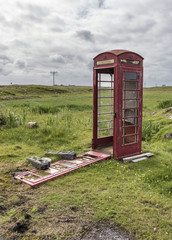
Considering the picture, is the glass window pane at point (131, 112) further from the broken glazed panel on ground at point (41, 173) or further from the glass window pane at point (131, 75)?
the broken glazed panel on ground at point (41, 173)

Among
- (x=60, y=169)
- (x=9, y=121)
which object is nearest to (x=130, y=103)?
(x=60, y=169)

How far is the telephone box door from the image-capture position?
7.18 metres

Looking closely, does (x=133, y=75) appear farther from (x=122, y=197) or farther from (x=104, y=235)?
(x=104, y=235)

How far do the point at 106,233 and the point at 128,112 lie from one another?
4788 mm

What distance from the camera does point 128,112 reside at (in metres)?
8.02

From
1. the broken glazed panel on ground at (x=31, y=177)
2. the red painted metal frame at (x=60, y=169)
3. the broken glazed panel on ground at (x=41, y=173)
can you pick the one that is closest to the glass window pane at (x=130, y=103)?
the red painted metal frame at (x=60, y=169)

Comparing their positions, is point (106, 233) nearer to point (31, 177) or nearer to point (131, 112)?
point (31, 177)

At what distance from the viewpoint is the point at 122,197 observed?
5.01m

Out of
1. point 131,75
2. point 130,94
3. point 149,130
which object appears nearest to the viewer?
point 131,75

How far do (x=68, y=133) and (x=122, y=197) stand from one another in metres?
6.28

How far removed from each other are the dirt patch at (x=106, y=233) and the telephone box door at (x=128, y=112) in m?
3.58

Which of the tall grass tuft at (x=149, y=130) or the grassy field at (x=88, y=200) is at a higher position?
the tall grass tuft at (x=149, y=130)

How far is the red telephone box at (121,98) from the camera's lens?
7.09m

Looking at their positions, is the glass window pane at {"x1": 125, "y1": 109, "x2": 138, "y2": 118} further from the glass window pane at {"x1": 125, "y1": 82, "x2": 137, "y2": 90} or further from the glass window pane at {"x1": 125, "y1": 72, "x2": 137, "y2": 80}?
the glass window pane at {"x1": 125, "y1": 72, "x2": 137, "y2": 80}
